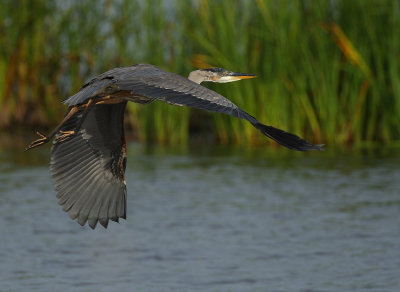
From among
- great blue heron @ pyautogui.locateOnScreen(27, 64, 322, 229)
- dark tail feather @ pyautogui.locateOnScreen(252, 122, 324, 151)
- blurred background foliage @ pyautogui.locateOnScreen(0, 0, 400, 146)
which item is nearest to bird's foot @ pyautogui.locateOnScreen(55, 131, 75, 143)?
great blue heron @ pyautogui.locateOnScreen(27, 64, 322, 229)

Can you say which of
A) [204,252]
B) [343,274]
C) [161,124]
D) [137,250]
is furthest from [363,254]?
[161,124]

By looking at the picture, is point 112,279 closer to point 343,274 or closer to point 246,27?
point 343,274

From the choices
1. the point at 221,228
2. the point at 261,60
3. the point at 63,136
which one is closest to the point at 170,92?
the point at 63,136

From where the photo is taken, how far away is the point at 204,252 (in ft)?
23.7

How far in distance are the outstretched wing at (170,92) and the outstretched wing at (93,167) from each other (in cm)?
53

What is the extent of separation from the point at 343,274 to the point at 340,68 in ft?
20.4

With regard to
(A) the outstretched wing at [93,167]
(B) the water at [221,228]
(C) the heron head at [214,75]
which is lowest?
(B) the water at [221,228]

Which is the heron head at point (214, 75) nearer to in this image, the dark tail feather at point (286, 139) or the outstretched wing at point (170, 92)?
the outstretched wing at point (170, 92)

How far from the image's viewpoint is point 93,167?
5.55m

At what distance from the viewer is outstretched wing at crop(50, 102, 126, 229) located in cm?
541

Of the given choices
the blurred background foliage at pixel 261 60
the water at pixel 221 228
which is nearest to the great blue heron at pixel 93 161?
the water at pixel 221 228

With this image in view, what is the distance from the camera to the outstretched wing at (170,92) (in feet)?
12.9

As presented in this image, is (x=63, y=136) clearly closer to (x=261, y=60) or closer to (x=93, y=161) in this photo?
(x=93, y=161)

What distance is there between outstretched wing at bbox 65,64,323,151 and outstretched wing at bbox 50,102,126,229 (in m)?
0.53
